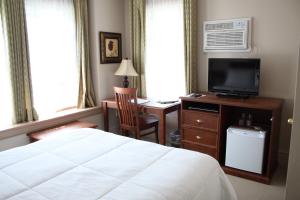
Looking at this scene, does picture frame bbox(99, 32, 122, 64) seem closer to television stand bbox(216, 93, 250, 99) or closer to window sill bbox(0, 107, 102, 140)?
window sill bbox(0, 107, 102, 140)

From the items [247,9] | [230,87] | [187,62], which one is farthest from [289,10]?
[187,62]

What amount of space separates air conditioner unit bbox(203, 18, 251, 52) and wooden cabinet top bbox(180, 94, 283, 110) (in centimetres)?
65

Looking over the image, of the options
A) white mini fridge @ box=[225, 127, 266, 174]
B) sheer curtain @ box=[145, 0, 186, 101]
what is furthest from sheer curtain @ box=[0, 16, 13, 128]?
white mini fridge @ box=[225, 127, 266, 174]

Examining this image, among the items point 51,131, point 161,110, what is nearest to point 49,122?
point 51,131

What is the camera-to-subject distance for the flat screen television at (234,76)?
2.90m

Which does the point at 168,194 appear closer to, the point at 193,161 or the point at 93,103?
the point at 193,161

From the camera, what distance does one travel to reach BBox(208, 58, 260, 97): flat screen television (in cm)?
290

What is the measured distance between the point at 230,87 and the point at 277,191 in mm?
1223

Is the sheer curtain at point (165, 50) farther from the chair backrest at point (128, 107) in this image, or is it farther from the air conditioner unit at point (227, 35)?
the chair backrest at point (128, 107)

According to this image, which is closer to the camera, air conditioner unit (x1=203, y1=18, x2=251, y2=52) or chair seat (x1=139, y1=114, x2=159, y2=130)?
air conditioner unit (x1=203, y1=18, x2=251, y2=52)

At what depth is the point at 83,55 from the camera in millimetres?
3646

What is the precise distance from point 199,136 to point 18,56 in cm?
232

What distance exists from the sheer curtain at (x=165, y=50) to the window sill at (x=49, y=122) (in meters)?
0.97

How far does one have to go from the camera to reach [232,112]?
3254mm
